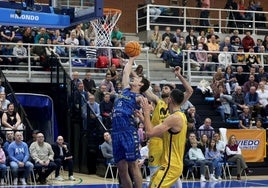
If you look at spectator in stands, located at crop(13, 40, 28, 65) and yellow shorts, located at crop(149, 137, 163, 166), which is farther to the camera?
spectator in stands, located at crop(13, 40, 28, 65)

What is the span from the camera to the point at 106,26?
2144 cm

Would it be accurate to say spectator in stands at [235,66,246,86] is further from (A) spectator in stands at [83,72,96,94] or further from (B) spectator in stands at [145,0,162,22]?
(A) spectator in stands at [83,72,96,94]

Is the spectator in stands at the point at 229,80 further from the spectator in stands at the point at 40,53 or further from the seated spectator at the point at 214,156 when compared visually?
the spectator in stands at the point at 40,53

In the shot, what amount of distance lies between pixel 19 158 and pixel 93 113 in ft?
9.90

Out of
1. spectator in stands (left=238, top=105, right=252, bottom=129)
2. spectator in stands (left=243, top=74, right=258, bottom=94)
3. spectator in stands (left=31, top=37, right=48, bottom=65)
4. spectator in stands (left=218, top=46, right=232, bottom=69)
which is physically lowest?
spectator in stands (left=238, top=105, right=252, bottom=129)

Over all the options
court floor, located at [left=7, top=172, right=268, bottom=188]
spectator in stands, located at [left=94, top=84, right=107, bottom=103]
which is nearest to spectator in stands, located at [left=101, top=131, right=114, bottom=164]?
court floor, located at [left=7, top=172, right=268, bottom=188]

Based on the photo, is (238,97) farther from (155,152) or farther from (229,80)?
(155,152)

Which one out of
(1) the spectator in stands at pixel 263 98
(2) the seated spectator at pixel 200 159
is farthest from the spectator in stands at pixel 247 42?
(2) the seated spectator at pixel 200 159

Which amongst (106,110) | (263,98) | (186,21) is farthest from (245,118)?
(186,21)

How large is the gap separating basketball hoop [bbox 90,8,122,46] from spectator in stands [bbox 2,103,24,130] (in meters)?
4.60

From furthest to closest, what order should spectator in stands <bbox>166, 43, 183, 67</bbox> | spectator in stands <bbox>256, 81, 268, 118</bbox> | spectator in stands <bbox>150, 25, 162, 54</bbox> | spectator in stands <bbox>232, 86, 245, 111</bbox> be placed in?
spectator in stands <bbox>150, 25, 162, 54</bbox> < spectator in stands <bbox>166, 43, 183, 67</bbox> < spectator in stands <bbox>256, 81, 268, 118</bbox> < spectator in stands <bbox>232, 86, 245, 111</bbox>

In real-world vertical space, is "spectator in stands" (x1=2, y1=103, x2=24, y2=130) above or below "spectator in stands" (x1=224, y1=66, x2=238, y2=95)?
below

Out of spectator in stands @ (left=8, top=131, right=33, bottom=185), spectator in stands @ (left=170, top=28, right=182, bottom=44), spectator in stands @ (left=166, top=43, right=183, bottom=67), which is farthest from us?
spectator in stands @ (left=170, top=28, right=182, bottom=44)

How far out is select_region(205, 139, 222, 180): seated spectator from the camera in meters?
18.5
